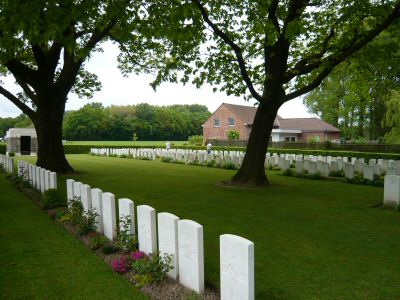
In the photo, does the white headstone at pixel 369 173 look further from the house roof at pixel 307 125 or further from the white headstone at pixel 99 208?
the house roof at pixel 307 125

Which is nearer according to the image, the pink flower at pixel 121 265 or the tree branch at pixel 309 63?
the pink flower at pixel 121 265

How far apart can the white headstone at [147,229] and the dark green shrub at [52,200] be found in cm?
411

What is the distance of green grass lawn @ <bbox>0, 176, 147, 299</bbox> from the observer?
13.6 feet

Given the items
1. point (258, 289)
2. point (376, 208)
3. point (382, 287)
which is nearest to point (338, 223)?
point (376, 208)

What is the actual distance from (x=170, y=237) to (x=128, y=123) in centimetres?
8174

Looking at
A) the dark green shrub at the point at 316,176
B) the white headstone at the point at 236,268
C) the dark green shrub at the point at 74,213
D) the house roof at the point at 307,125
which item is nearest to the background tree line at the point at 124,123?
the house roof at the point at 307,125

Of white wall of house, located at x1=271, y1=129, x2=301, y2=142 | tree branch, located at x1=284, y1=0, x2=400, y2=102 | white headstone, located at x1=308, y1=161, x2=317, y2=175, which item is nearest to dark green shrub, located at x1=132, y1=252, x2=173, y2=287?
tree branch, located at x1=284, y1=0, x2=400, y2=102

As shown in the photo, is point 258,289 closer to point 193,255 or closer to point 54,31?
point 193,255

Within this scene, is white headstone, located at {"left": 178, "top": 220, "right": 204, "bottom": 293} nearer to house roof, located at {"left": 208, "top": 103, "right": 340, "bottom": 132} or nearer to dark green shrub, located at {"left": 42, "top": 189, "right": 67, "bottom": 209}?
dark green shrub, located at {"left": 42, "top": 189, "right": 67, "bottom": 209}

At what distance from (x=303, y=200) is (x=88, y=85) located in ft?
49.0

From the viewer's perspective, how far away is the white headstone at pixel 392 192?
8547mm

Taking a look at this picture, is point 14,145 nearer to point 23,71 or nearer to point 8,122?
point 23,71

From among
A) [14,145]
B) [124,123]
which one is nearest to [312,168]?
[14,145]

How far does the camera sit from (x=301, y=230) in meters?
6.56
